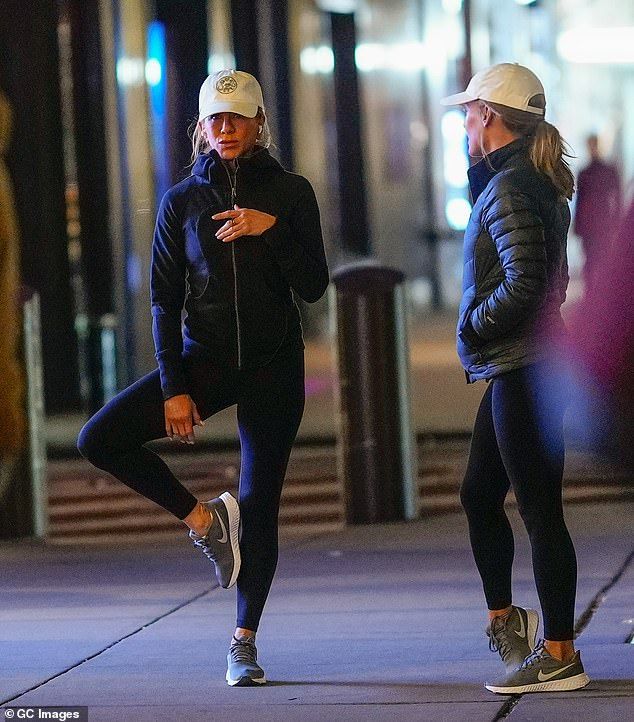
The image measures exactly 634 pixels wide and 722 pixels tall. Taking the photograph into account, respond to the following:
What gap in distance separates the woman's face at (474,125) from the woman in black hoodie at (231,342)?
540 millimetres

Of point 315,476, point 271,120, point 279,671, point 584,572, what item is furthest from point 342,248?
point 279,671

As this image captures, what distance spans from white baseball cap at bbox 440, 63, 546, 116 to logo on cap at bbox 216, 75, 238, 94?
66 centimetres

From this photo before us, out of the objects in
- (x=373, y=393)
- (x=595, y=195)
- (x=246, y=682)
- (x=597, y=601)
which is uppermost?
(x=595, y=195)

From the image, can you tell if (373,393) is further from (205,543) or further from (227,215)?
(227,215)

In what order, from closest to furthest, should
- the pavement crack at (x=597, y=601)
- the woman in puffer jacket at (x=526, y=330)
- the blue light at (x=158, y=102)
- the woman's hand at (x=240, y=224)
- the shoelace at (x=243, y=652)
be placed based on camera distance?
the woman in puffer jacket at (x=526, y=330) → the woman's hand at (x=240, y=224) → the shoelace at (x=243, y=652) → the pavement crack at (x=597, y=601) → the blue light at (x=158, y=102)

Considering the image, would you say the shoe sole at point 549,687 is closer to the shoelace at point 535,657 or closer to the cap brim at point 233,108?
the shoelace at point 535,657

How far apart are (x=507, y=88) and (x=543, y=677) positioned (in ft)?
5.34

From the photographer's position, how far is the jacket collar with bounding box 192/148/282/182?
4.95 meters

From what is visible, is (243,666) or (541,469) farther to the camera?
(243,666)

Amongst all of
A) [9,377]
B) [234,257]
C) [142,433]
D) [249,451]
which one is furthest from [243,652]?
[9,377]

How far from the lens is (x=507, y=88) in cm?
465

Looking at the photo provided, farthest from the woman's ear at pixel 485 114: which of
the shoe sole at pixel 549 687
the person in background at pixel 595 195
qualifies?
the person in background at pixel 595 195

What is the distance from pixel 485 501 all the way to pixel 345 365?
3.35 metres

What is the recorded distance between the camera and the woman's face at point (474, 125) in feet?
15.5
